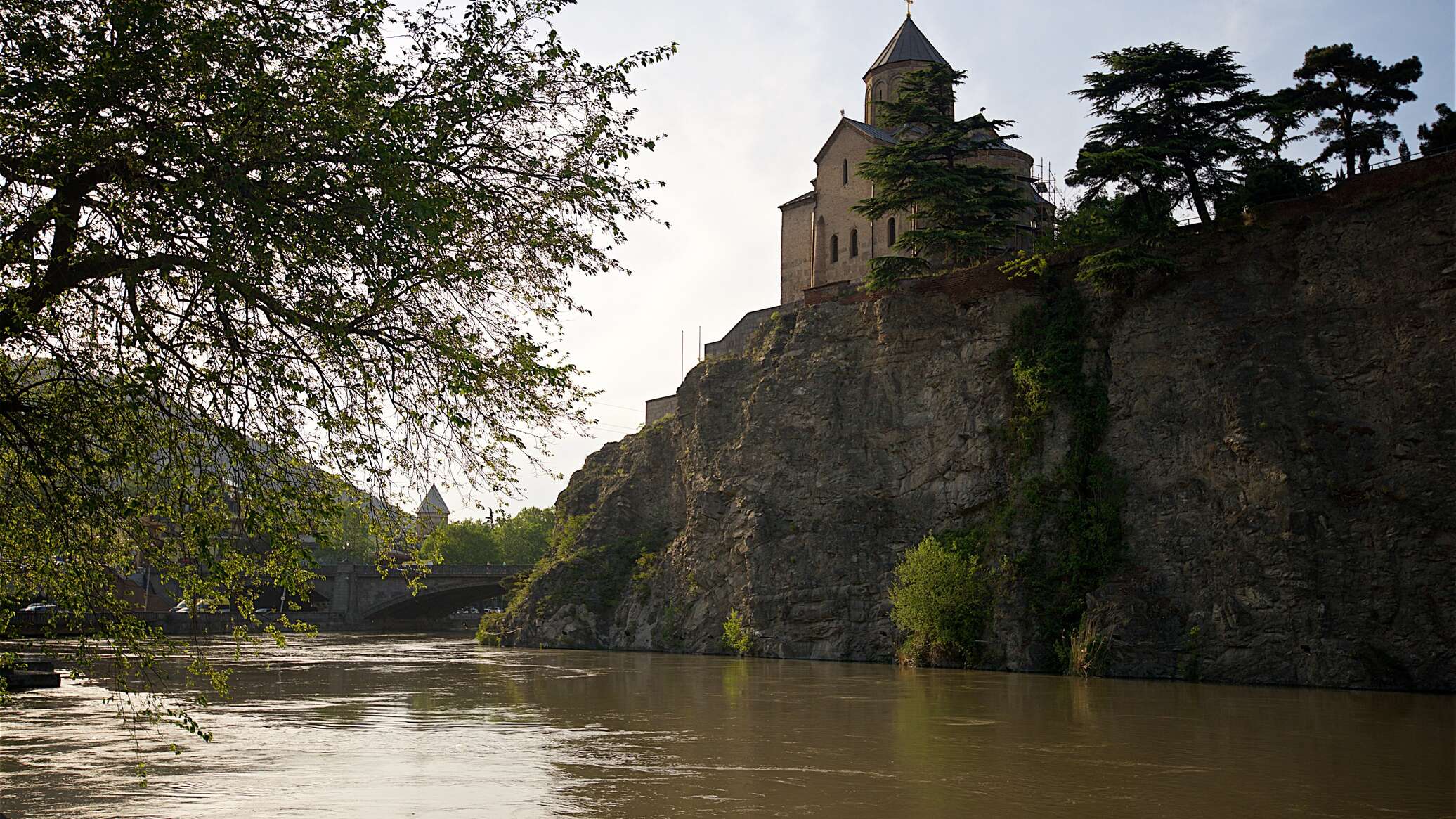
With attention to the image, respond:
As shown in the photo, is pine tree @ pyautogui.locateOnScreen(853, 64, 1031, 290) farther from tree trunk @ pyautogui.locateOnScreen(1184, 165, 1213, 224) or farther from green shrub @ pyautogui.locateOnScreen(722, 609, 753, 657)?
green shrub @ pyautogui.locateOnScreen(722, 609, 753, 657)

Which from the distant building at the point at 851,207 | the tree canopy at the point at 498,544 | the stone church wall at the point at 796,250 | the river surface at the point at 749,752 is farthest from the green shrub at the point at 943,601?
the tree canopy at the point at 498,544

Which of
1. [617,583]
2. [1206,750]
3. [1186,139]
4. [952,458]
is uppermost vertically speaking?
[1186,139]

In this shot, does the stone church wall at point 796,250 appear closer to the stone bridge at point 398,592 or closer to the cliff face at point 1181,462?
the cliff face at point 1181,462

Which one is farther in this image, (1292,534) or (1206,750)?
(1292,534)

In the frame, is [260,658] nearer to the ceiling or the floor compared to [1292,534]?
nearer to the floor

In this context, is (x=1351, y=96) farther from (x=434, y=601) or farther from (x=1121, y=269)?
A: (x=434, y=601)

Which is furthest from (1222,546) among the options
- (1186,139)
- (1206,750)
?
(1206,750)

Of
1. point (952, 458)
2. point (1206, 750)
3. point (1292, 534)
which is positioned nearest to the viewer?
point (1206, 750)

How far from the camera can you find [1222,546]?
35438 mm

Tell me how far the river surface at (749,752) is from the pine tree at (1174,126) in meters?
17.3

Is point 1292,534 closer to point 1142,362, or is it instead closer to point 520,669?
point 1142,362

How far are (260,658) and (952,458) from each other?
28400 millimetres

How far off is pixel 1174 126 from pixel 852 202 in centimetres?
2059

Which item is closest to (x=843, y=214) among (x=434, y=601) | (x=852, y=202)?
(x=852, y=202)
